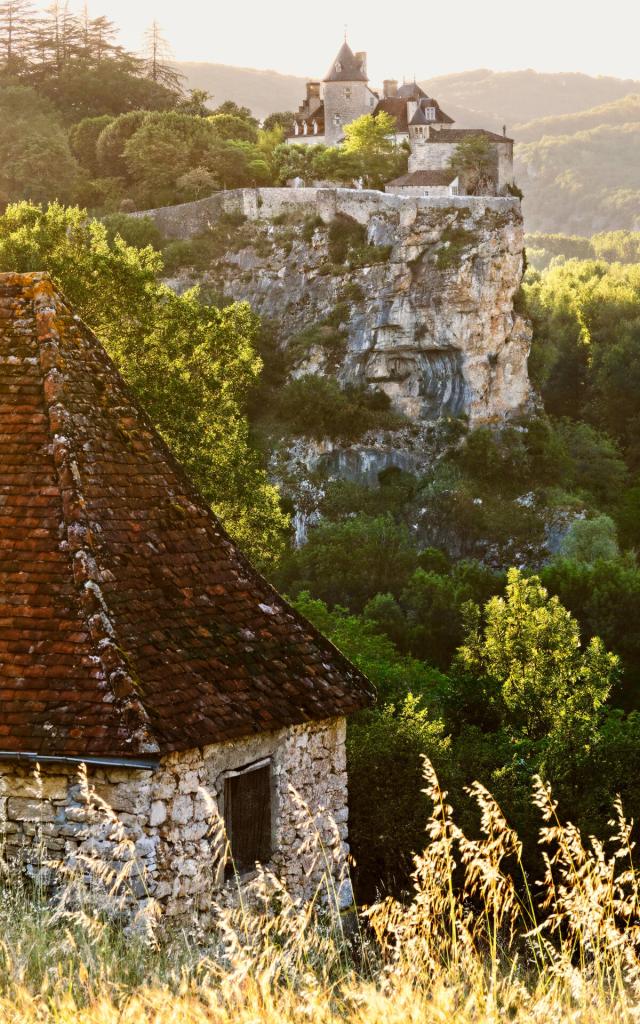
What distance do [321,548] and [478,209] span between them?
2771cm

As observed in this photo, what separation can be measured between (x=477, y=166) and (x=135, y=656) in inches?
2885

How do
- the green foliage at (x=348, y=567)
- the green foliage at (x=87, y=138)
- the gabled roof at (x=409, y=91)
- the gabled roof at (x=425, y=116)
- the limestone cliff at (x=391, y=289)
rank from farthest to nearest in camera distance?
1. the gabled roof at (x=409, y=91)
2. the green foliage at (x=87, y=138)
3. the gabled roof at (x=425, y=116)
4. the limestone cliff at (x=391, y=289)
5. the green foliage at (x=348, y=567)

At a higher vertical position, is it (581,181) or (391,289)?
(581,181)

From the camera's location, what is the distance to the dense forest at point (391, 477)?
62.6ft

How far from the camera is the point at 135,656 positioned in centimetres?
828

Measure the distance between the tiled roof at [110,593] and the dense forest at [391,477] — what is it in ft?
9.55

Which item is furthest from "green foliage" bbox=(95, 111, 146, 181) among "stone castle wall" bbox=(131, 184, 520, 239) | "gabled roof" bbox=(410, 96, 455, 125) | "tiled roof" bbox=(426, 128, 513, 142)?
"tiled roof" bbox=(426, 128, 513, 142)

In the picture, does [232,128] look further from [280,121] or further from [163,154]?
[163,154]

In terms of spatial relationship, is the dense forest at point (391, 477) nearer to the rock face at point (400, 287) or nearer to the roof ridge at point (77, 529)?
the rock face at point (400, 287)

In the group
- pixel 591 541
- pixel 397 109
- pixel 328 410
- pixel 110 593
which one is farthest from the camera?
pixel 397 109

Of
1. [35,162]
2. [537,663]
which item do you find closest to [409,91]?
[35,162]

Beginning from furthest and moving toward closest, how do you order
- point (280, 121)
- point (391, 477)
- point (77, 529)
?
point (280, 121) → point (391, 477) → point (77, 529)

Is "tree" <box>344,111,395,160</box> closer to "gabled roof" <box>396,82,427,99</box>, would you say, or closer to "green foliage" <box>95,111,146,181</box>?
"gabled roof" <box>396,82,427,99</box>

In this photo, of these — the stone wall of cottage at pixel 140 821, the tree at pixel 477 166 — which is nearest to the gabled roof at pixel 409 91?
the tree at pixel 477 166
